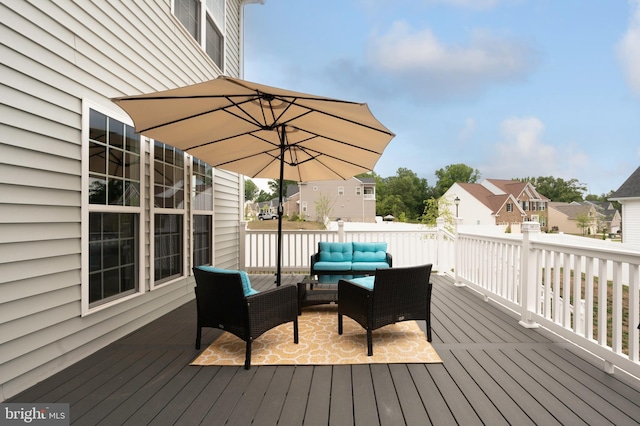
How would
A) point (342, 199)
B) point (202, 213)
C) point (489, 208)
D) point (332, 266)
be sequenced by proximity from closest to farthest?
1. point (332, 266)
2. point (202, 213)
3. point (342, 199)
4. point (489, 208)

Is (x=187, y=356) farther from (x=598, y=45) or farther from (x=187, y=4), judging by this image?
(x=598, y=45)

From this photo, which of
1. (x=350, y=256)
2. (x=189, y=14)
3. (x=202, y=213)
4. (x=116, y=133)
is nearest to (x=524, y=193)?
(x=350, y=256)

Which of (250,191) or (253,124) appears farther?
(250,191)

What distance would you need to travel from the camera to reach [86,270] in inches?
112

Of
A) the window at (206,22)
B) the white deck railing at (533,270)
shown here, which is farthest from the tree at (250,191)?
the window at (206,22)

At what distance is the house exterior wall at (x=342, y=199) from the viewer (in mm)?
31031

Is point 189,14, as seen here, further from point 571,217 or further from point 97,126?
point 571,217

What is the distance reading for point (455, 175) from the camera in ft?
165

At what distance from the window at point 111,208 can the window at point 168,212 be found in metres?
0.40

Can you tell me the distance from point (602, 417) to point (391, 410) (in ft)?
4.14

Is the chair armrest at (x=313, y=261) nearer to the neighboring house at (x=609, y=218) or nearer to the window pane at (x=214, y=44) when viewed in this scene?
the window pane at (x=214, y=44)

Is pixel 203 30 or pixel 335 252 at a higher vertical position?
pixel 203 30

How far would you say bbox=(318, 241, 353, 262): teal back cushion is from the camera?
5.59 metres

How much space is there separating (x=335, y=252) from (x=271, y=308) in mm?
2829
